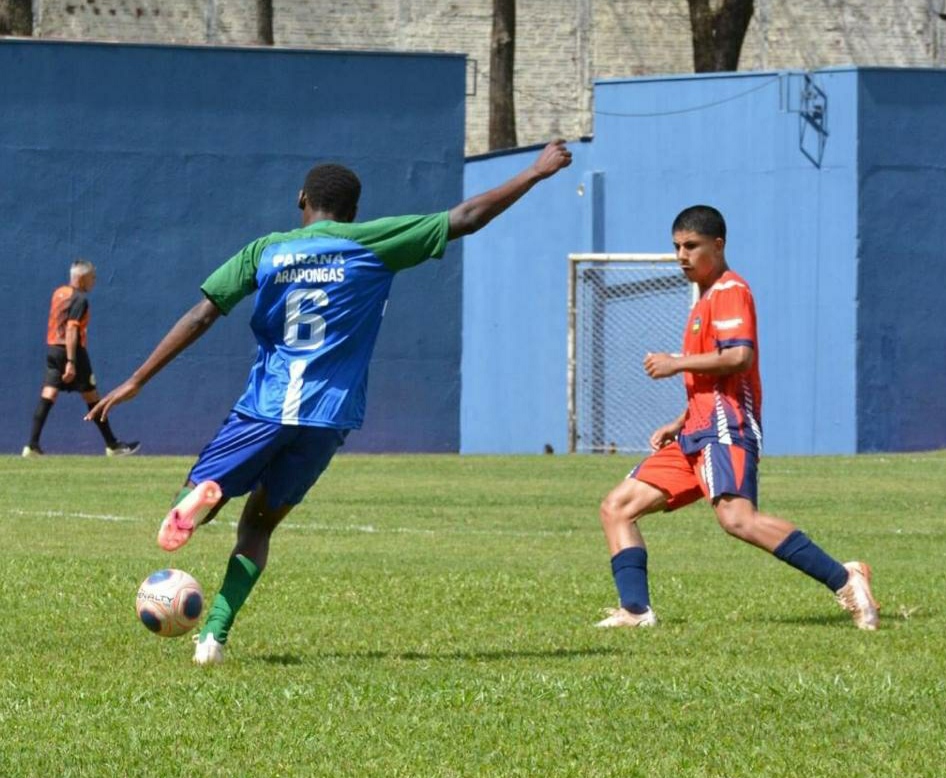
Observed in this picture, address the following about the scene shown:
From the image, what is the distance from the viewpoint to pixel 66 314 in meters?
25.9

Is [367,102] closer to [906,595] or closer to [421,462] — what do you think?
[421,462]

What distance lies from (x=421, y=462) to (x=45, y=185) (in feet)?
22.5

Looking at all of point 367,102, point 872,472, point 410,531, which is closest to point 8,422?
point 367,102

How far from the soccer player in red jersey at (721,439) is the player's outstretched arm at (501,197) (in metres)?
1.35

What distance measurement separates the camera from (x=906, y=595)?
11281 mm

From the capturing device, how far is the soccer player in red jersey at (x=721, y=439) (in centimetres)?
953

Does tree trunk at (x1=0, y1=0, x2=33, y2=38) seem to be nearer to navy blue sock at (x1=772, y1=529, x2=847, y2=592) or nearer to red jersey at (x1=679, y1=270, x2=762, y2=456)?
red jersey at (x1=679, y1=270, x2=762, y2=456)

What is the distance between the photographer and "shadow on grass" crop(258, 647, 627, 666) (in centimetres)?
870

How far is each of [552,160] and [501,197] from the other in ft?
0.82

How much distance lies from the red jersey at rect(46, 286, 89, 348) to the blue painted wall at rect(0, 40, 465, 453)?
2051mm

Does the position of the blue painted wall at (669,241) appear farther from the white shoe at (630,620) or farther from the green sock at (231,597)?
the green sock at (231,597)

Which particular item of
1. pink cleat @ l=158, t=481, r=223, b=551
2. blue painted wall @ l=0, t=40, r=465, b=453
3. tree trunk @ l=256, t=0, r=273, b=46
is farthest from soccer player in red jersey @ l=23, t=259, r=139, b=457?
pink cleat @ l=158, t=481, r=223, b=551

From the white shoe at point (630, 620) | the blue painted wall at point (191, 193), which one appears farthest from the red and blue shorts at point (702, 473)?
the blue painted wall at point (191, 193)

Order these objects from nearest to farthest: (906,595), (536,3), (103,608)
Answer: (103,608) < (906,595) < (536,3)
